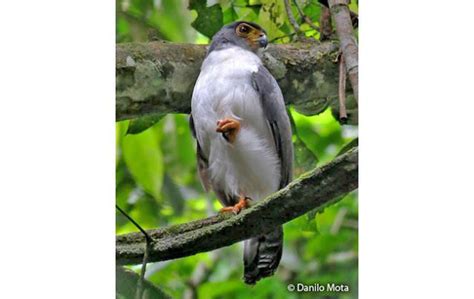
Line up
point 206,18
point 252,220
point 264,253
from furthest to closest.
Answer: point 206,18, point 264,253, point 252,220

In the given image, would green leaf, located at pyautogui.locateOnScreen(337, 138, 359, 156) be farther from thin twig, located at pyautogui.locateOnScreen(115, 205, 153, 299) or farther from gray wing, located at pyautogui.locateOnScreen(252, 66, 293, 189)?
thin twig, located at pyautogui.locateOnScreen(115, 205, 153, 299)

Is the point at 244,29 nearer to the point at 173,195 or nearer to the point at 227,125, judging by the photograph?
the point at 227,125

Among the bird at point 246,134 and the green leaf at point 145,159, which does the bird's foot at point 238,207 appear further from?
the green leaf at point 145,159

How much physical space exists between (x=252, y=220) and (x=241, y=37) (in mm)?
522

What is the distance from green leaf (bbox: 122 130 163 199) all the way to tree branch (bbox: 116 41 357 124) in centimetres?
9

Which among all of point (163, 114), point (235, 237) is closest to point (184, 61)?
point (163, 114)

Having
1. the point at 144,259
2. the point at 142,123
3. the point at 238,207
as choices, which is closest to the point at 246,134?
the point at 238,207

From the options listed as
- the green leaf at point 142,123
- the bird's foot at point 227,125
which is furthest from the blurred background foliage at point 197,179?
the bird's foot at point 227,125

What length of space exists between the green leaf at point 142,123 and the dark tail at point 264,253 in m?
0.42

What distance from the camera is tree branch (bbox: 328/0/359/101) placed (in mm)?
2564

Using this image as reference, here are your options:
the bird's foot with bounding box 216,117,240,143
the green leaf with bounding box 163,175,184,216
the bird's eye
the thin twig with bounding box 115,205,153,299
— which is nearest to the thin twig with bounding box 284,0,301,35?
the bird's eye

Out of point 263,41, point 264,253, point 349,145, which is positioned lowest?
point 264,253

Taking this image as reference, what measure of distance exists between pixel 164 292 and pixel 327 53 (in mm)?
775

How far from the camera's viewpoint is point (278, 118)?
2.58 m
